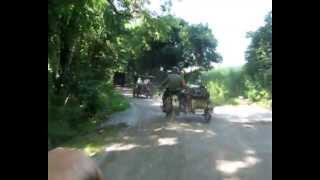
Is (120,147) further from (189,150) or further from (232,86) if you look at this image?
(232,86)

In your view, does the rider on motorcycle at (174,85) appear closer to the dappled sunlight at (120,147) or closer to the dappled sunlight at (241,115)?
the dappled sunlight at (241,115)

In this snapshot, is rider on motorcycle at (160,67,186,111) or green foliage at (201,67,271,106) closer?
rider on motorcycle at (160,67,186,111)

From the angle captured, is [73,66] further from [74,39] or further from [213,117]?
[213,117]

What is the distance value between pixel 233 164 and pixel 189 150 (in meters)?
1.18

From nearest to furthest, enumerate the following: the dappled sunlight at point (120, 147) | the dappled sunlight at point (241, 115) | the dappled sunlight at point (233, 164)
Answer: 1. the dappled sunlight at point (233, 164)
2. the dappled sunlight at point (120, 147)
3. the dappled sunlight at point (241, 115)

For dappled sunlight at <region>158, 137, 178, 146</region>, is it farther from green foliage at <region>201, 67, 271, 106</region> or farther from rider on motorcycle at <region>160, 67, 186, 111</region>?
green foliage at <region>201, 67, 271, 106</region>

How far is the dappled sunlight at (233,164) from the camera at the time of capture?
266 inches

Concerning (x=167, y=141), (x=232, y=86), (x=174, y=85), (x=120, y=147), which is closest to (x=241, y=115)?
(x=174, y=85)

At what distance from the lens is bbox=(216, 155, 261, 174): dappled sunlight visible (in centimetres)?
677

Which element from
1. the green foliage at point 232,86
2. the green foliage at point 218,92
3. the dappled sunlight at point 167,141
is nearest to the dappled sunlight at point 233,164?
the dappled sunlight at point 167,141

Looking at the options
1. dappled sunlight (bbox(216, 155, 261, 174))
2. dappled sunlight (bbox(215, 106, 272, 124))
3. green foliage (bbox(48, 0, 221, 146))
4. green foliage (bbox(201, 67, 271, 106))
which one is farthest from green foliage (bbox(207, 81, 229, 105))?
dappled sunlight (bbox(216, 155, 261, 174))

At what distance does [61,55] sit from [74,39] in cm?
70
